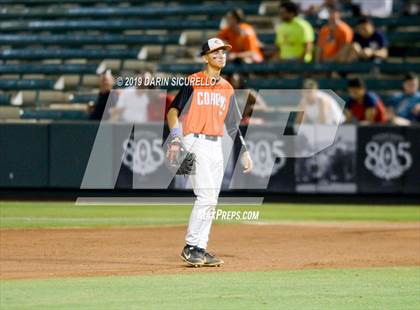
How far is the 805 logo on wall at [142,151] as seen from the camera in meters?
20.1

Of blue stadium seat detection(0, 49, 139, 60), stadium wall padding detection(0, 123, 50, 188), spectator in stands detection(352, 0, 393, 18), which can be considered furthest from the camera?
blue stadium seat detection(0, 49, 139, 60)

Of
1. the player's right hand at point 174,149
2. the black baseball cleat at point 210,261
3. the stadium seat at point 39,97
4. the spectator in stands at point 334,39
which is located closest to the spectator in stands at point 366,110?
the spectator in stands at point 334,39

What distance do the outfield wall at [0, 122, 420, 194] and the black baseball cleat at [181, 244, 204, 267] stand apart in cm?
882

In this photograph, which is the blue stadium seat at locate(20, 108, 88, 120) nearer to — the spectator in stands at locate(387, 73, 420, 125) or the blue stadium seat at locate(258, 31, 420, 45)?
the spectator in stands at locate(387, 73, 420, 125)

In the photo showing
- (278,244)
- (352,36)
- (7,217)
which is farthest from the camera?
Result: (352,36)

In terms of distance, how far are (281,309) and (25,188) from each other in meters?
13.3

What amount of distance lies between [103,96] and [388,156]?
18.5 feet

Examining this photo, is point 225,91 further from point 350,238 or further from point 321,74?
point 321,74

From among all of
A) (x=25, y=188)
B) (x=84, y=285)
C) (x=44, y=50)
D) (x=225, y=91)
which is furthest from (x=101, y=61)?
(x=84, y=285)

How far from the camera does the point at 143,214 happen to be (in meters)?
18.2

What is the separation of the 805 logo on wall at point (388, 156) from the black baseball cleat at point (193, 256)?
30.2ft

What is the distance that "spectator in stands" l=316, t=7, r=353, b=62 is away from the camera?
21166 millimetres

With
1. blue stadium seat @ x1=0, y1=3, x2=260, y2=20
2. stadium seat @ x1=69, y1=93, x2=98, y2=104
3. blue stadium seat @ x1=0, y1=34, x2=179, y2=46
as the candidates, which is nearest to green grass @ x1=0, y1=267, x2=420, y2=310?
stadium seat @ x1=69, y1=93, x2=98, y2=104

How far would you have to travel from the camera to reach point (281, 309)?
26.7 ft
